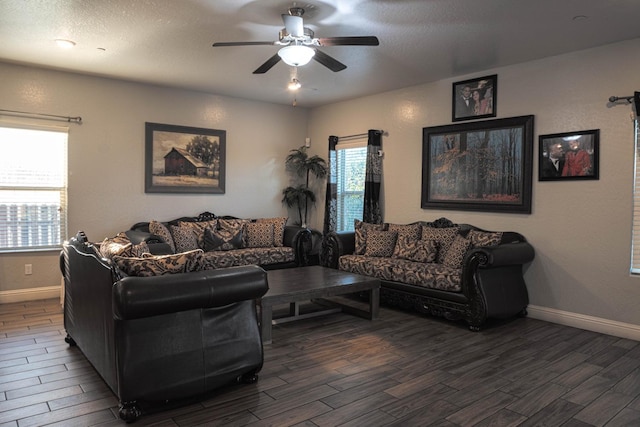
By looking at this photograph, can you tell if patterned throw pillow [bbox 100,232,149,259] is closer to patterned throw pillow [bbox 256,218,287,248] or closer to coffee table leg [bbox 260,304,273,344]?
coffee table leg [bbox 260,304,273,344]

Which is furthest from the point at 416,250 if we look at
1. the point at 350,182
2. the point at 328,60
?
the point at 328,60

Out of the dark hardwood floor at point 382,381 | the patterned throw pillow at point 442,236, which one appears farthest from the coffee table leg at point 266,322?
the patterned throw pillow at point 442,236

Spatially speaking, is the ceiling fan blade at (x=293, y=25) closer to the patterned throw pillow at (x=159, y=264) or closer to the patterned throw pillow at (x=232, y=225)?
the patterned throw pillow at (x=159, y=264)

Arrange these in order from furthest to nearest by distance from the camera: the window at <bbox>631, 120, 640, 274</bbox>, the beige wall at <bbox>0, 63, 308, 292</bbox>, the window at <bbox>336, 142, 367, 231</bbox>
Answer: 1. the window at <bbox>336, 142, 367, 231</bbox>
2. the beige wall at <bbox>0, 63, 308, 292</bbox>
3. the window at <bbox>631, 120, 640, 274</bbox>

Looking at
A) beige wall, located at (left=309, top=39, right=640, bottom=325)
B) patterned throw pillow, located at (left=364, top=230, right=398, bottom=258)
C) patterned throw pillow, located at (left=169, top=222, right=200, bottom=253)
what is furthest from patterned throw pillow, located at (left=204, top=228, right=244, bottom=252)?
beige wall, located at (left=309, top=39, right=640, bottom=325)

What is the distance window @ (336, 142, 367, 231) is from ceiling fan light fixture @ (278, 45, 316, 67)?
308cm

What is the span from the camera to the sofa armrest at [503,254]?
13.0 feet

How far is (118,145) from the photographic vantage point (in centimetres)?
551

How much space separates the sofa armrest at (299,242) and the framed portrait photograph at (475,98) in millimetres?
2493

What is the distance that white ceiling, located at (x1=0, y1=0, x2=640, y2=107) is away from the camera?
129 inches

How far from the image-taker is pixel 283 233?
20.5 feet

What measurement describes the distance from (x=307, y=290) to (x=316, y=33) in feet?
7.45

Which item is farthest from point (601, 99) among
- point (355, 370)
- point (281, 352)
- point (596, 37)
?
point (281, 352)

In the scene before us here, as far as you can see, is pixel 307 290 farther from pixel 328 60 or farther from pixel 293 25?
pixel 293 25
